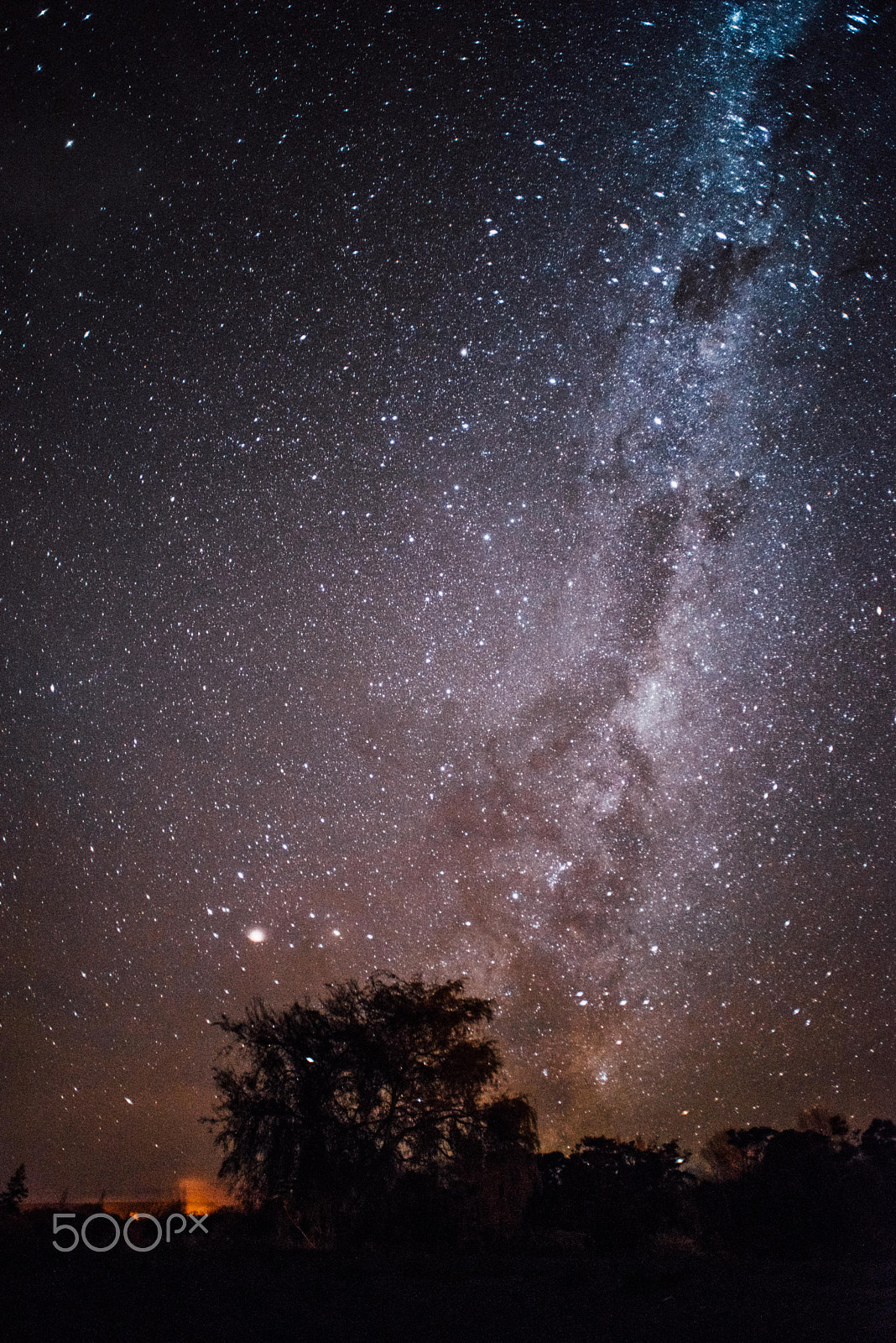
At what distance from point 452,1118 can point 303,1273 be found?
14.6 feet

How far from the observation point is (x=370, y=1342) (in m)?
7.14

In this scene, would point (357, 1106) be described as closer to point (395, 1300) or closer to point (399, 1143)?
point (399, 1143)

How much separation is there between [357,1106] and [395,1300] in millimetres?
4805

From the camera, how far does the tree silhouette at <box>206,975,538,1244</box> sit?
492 inches

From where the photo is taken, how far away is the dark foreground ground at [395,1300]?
285 inches
